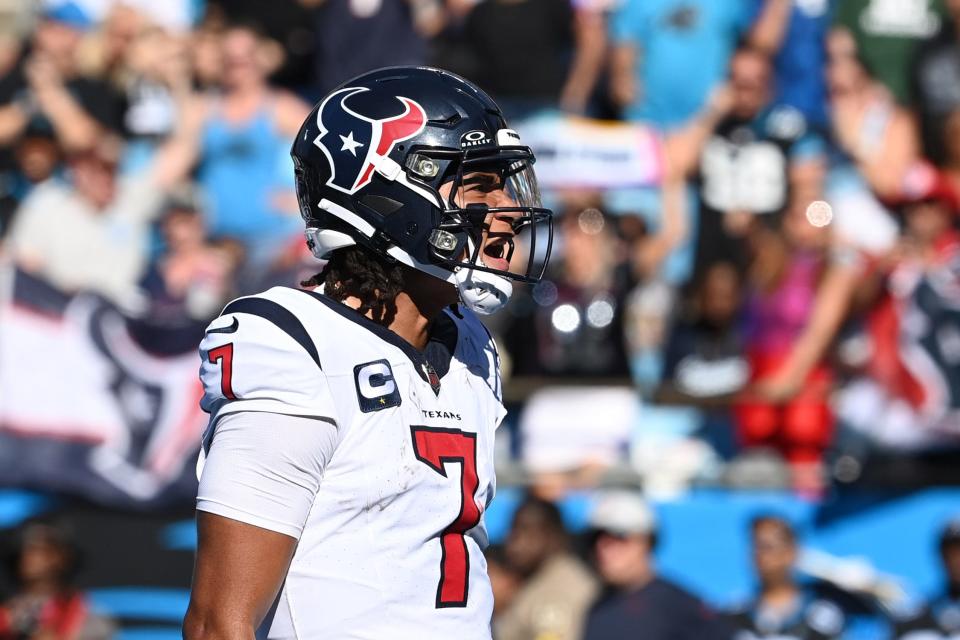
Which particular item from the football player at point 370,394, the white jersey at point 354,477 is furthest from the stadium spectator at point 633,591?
the white jersey at point 354,477

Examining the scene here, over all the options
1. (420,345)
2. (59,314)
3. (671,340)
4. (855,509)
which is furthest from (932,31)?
(420,345)

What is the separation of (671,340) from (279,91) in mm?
2524

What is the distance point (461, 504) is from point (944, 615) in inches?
153

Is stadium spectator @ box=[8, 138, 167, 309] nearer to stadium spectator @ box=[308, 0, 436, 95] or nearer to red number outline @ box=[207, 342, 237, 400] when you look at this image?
stadium spectator @ box=[308, 0, 436, 95]

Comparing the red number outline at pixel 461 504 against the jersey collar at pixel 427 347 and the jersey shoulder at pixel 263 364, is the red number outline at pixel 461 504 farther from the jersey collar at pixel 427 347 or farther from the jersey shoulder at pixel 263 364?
the jersey shoulder at pixel 263 364

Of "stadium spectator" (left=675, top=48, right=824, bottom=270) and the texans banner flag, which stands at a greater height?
"stadium spectator" (left=675, top=48, right=824, bottom=270)

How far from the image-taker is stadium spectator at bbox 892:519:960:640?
5.70 meters

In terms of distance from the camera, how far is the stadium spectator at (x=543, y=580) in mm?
5930

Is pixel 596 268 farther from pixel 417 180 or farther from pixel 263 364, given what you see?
pixel 263 364

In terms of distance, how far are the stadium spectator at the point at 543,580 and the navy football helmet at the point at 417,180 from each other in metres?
3.60

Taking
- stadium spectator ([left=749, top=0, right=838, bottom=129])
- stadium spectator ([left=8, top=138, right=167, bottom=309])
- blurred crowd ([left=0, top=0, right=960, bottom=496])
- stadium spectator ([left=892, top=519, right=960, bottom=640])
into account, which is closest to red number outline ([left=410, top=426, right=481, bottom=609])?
stadium spectator ([left=892, top=519, right=960, bottom=640])

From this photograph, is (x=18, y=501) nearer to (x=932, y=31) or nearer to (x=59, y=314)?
(x=59, y=314)

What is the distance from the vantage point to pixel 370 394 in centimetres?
232

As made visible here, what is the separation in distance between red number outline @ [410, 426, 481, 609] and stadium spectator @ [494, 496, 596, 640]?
3.55m
